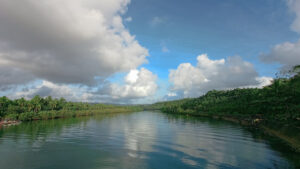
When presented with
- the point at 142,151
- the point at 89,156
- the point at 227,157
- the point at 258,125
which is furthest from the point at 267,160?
the point at 258,125

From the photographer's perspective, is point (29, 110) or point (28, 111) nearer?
point (28, 111)

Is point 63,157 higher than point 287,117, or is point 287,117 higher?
point 287,117

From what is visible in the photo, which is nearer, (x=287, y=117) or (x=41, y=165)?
(x=41, y=165)

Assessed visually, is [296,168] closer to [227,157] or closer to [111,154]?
[227,157]

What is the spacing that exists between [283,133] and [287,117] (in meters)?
8.13

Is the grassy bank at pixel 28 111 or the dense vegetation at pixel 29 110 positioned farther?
the dense vegetation at pixel 29 110

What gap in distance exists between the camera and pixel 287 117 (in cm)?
5156

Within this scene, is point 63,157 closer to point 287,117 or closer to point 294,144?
point 294,144

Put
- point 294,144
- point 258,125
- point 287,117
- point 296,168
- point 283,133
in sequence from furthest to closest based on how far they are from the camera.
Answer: point 258,125, point 287,117, point 283,133, point 294,144, point 296,168

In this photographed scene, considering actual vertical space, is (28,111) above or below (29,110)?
below

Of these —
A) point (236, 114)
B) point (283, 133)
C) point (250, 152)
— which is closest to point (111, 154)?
point (250, 152)

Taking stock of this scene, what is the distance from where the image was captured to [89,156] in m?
30.5

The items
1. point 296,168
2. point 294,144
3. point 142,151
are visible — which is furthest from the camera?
point 294,144

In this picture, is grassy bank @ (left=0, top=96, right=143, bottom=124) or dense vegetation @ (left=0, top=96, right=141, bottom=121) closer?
grassy bank @ (left=0, top=96, right=143, bottom=124)
